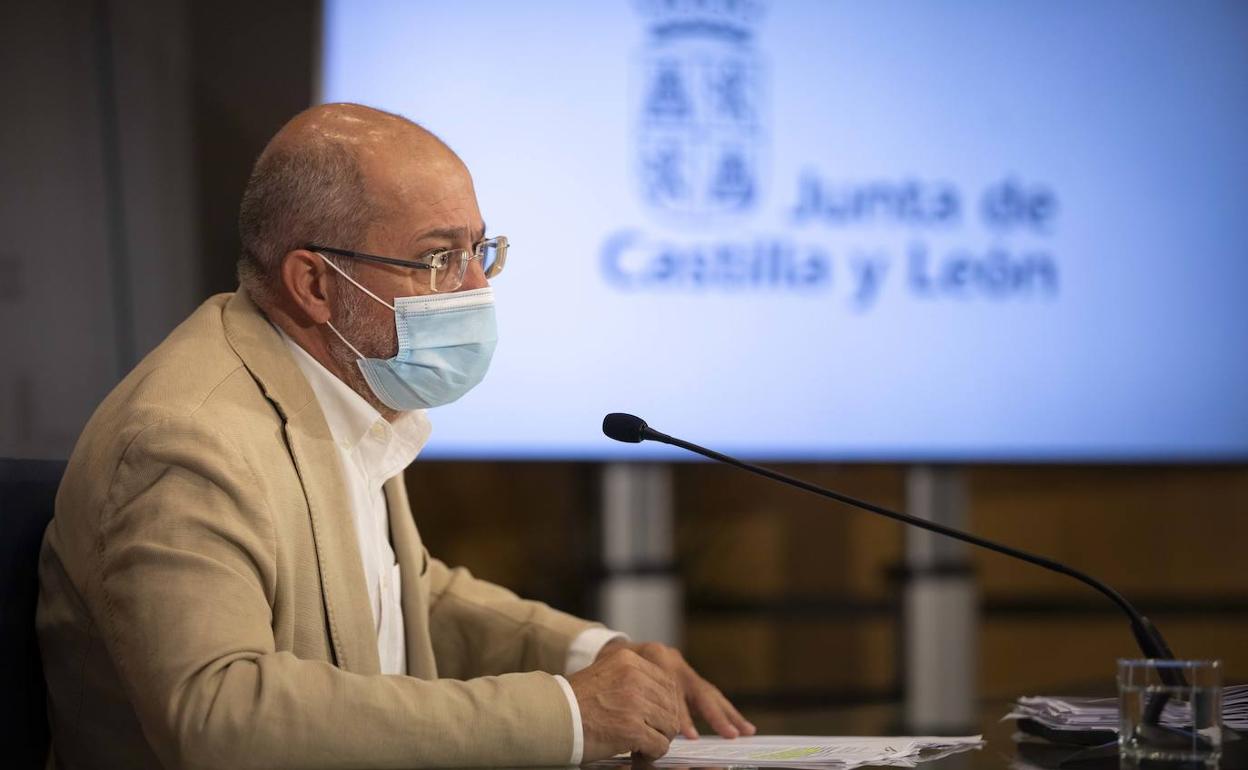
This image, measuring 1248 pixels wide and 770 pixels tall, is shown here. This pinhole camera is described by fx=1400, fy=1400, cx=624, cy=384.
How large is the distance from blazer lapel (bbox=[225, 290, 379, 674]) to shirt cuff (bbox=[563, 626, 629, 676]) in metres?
0.35

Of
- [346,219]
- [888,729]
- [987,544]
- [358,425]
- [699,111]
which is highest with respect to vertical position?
[699,111]

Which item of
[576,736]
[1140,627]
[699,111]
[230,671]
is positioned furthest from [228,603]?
[699,111]

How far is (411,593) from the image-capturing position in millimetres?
1928

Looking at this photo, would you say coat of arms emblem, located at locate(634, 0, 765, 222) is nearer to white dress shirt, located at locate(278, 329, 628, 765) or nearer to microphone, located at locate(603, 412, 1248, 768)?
white dress shirt, located at locate(278, 329, 628, 765)

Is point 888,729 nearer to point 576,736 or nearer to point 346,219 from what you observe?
point 576,736

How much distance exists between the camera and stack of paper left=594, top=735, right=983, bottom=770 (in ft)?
4.72

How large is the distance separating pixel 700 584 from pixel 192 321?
2.50 meters

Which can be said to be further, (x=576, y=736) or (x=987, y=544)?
(x=987, y=544)

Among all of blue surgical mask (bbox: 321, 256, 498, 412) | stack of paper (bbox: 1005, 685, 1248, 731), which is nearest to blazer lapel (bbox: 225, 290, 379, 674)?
blue surgical mask (bbox: 321, 256, 498, 412)

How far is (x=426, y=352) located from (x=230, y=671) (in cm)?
58

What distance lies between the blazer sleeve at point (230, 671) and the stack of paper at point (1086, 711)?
615 mm

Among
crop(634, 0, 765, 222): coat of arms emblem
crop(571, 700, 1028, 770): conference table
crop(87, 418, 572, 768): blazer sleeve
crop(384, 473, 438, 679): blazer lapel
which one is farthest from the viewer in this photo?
crop(634, 0, 765, 222): coat of arms emblem

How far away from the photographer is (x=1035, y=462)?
11.4 feet

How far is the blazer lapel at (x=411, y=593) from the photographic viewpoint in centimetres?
192
